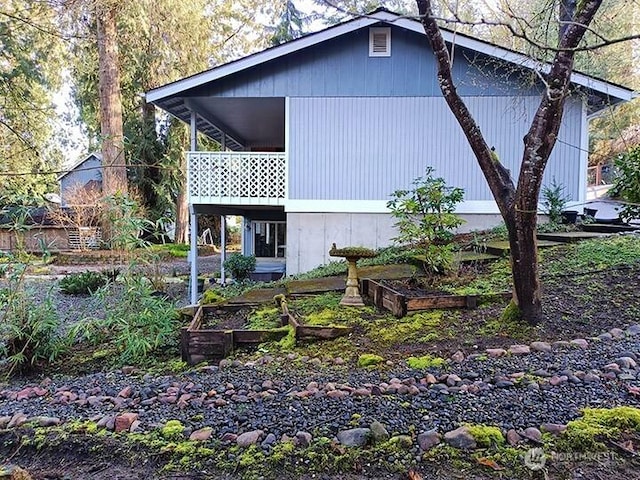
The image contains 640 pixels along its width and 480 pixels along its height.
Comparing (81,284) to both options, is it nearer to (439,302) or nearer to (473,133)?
(439,302)

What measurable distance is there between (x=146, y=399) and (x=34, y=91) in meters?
19.0

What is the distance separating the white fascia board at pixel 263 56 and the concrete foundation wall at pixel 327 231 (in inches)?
124

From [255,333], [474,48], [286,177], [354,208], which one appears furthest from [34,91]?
[255,333]

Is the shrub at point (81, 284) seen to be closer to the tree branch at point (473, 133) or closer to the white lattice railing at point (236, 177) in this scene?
the white lattice railing at point (236, 177)

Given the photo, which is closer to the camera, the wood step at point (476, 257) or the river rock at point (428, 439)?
the river rock at point (428, 439)

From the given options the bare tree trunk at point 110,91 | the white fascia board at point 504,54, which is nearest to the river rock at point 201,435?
the white fascia board at point 504,54

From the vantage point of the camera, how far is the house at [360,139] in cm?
957

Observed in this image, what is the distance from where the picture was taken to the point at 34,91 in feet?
58.4

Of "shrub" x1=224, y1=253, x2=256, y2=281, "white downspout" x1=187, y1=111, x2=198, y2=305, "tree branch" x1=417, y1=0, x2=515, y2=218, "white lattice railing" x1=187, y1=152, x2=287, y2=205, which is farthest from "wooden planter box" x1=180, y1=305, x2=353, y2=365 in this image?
"shrub" x1=224, y1=253, x2=256, y2=281

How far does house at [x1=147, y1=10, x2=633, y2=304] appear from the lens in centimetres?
957

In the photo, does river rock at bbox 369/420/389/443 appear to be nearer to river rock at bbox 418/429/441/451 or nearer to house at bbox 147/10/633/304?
river rock at bbox 418/429/441/451

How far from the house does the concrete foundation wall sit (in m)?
0.02

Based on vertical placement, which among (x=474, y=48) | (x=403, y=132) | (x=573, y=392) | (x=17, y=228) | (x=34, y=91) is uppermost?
(x=34, y=91)

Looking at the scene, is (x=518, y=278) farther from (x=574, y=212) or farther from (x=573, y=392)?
(x=574, y=212)
